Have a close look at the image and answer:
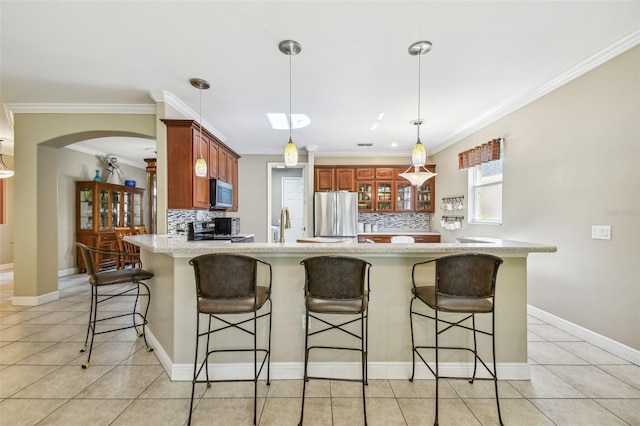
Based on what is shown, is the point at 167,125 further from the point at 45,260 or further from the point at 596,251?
the point at 596,251

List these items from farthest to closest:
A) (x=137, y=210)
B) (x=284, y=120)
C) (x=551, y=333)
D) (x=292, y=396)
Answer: (x=137, y=210) < (x=284, y=120) < (x=551, y=333) < (x=292, y=396)

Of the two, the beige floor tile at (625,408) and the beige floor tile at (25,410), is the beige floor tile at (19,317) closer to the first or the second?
the beige floor tile at (25,410)

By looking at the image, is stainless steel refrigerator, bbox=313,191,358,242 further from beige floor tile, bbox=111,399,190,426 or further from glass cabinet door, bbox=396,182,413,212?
beige floor tile, bbox=111,399,190,426

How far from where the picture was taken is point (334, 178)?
241 inches

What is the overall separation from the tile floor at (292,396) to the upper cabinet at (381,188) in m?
3.86

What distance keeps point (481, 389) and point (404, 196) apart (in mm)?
4558

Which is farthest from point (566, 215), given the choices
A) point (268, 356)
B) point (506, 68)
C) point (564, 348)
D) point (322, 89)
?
point (268, 356)

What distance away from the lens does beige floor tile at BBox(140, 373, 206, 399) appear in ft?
6.39

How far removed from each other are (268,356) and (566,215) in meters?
3.07

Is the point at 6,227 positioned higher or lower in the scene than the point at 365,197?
lower

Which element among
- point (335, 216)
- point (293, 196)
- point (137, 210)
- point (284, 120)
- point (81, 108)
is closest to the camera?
point (81, 108)

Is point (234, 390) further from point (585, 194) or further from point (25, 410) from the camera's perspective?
point (585, 194)

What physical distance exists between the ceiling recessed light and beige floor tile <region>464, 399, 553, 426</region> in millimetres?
3598

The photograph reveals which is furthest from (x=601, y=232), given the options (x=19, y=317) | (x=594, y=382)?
(x=19, y=317)
